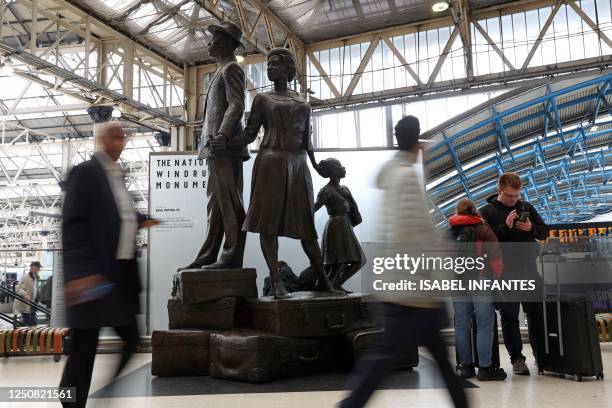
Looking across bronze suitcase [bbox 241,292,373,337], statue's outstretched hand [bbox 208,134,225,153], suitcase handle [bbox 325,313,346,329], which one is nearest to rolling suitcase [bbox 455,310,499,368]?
bronze suitcase [bbox 241,292,373,337]

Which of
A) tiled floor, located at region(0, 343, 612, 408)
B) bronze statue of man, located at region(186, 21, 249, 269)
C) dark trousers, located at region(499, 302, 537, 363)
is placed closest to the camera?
tiled floor, located at region(0, 343, 612, 408)

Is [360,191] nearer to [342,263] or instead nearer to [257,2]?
[342,263]

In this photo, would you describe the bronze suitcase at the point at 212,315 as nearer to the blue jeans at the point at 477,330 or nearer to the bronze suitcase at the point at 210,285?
the bronze suitcase at the point at 210,285

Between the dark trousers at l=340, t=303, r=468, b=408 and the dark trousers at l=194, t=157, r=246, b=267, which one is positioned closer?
the dark trousers at l=340, t=303, r=468, b=408

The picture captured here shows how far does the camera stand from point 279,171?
4.75 meters

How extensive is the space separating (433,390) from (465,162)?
1402 cm

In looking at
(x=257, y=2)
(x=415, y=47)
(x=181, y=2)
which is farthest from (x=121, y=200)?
(x=415, y=47)

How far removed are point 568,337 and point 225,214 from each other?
9.67 feet

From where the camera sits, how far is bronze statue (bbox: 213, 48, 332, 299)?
470cm

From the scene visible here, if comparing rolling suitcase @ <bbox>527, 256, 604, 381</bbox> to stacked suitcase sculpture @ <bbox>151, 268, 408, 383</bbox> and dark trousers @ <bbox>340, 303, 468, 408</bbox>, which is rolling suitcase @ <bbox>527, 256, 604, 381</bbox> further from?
dark trousers @ <bbox>340, 303, 468, 408</bbox>

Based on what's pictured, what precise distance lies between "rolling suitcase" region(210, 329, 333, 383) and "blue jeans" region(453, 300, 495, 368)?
1.09 m

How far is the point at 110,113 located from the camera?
42.2ft

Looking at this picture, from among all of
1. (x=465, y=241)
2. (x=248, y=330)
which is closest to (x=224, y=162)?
(x=248, y=330)

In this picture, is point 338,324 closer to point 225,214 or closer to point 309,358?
point 309,358
